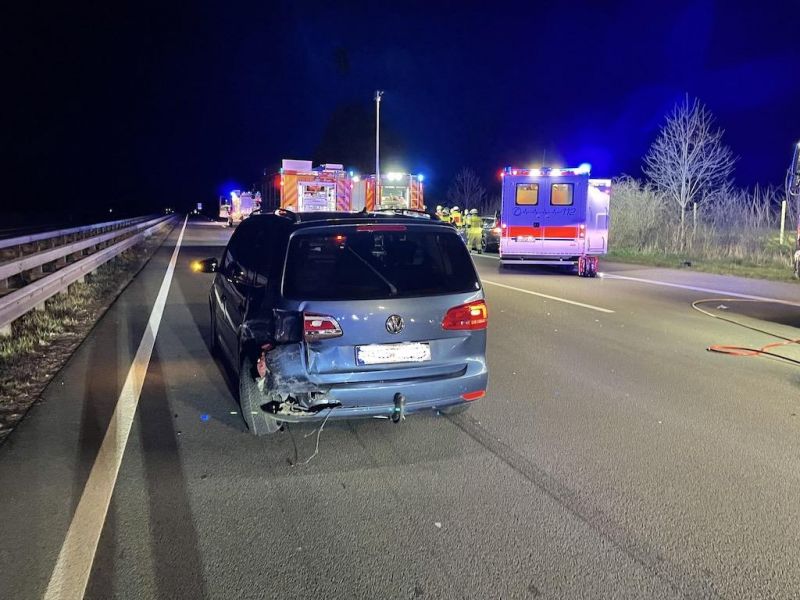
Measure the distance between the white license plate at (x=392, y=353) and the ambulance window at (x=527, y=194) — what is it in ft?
46.5

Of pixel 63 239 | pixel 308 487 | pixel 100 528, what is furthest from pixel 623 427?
pixel 63 239

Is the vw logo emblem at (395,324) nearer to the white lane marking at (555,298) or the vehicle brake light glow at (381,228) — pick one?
the vehicle brake light glow at (381,228)

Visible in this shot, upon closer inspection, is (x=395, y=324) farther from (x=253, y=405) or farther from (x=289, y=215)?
(x=289, y=215)

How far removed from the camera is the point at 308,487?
14.1 ft

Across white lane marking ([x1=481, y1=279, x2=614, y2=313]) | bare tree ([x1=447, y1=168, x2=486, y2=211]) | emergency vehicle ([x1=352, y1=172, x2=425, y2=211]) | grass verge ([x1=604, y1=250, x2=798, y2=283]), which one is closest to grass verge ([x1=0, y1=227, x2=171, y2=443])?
white lane marking ([x1=481, y1=279, x2=614, y2=313])

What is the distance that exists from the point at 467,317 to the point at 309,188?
23.5m

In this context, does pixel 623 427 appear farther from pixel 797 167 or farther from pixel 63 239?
pixel 63 239

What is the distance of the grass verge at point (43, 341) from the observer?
6.03 meters

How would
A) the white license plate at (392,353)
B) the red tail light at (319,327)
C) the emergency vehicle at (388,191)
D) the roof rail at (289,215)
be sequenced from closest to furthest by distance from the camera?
the red tail light at (319,327) < the white license plate at (392,353) < the roof rail at (289,215) < the emergency vehicle at (388,191)

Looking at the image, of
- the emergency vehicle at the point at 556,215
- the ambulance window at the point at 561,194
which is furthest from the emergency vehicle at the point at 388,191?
the ambulance window at the point at 561,194

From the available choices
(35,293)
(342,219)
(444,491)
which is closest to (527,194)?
(35,293)

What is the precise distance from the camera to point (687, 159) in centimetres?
2777

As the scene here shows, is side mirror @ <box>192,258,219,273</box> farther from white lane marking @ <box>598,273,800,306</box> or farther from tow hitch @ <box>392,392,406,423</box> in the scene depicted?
white lane marking @ <box>598,273,800,306</box>

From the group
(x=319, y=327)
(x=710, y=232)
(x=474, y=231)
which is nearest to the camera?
(x=319, y=327)
